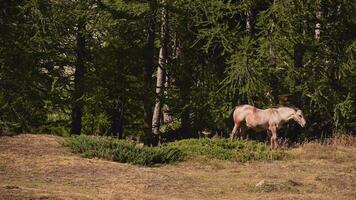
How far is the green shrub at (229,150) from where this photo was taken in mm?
16875

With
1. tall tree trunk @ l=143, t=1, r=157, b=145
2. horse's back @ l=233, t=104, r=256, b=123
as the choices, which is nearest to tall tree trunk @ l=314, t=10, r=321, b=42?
horse's back @ l=233, t=104, r=256, b=123

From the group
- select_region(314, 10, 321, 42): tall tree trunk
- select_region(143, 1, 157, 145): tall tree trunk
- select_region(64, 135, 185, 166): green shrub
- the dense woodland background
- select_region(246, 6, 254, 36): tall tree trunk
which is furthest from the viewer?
select_region(143, 1, 157, 145): tall tree trunk

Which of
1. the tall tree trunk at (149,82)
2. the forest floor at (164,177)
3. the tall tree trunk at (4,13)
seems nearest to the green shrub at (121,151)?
the forest floor at (164,177)

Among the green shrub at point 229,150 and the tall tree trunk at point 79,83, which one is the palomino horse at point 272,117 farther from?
the tall tree trunk at point 79,83

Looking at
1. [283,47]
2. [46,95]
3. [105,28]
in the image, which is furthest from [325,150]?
[46,95]

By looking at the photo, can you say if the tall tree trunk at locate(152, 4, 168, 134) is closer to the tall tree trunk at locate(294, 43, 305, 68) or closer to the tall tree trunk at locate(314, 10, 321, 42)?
the tall tree trunk at locate(294, 43, 305, 68)

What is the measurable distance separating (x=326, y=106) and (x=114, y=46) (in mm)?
8725

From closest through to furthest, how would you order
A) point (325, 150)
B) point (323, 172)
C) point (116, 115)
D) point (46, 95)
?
point (323, 172)
point (325, 150)
point (46, 95)
point (116, 115)

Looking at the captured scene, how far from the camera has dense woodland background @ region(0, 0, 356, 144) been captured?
67.9 feet

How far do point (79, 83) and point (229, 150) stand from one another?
803 cm

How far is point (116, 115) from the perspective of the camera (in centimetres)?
2519

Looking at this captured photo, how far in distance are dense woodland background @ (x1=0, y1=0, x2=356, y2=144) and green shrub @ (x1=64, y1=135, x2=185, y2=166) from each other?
16.0 ft

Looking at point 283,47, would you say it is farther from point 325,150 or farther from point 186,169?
point 186,169

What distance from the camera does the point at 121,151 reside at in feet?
51.6
